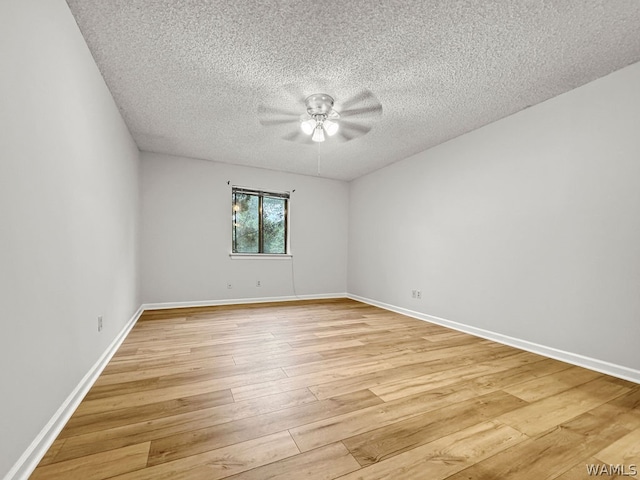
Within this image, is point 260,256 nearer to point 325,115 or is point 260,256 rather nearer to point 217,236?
point 217,236

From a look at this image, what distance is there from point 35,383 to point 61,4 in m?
2.03

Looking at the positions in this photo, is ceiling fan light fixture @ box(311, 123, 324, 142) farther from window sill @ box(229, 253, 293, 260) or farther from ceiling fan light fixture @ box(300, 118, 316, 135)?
window sill @ box(229, 253, 293, 260)

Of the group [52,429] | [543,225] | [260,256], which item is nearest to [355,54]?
[543,225]

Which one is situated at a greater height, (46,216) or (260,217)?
(260,217)

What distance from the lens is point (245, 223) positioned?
16.4 ft

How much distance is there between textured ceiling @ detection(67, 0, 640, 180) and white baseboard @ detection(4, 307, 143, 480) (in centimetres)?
234

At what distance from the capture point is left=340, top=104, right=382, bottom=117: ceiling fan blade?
9.34 ft

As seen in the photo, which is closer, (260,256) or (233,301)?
(233,301)

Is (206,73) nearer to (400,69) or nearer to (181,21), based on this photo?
(181,21)

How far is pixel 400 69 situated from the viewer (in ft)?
7.23

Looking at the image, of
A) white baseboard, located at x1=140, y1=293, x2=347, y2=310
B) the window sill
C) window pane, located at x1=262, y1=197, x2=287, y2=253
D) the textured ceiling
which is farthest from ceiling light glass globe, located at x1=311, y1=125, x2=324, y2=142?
white baseboard, located at x1=140, y1=293, x2=347, y2=310

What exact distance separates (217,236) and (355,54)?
3.61 meters

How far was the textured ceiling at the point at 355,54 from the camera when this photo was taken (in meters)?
1.66

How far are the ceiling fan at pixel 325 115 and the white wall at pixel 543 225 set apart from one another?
4.49ft
